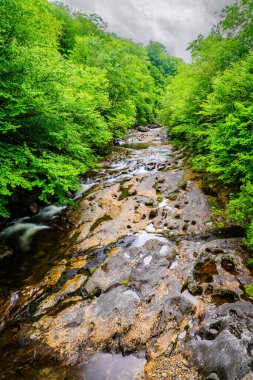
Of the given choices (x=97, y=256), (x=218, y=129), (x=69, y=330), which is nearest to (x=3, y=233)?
(x=97, y=256)

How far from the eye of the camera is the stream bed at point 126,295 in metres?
3.96

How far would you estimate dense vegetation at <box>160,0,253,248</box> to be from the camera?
668 cm

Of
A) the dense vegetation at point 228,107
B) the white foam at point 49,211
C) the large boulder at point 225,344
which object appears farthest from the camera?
the white foam at point 49,211

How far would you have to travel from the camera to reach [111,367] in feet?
13.1

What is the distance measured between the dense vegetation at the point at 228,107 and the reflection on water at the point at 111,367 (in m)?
3.80

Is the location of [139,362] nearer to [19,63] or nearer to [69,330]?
[69,330]

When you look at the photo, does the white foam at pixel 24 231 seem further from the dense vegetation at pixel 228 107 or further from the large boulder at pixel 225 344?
the dense vegetation at pixel 228 107

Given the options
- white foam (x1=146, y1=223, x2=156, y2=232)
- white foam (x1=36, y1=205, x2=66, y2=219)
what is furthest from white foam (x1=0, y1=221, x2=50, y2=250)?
white foam (x1=146, y1=223, x2=156, y2=232)

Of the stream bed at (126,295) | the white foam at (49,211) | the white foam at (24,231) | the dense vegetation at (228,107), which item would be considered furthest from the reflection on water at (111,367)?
the white foam at (49,211)

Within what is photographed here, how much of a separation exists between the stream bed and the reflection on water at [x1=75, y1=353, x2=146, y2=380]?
0.06ft

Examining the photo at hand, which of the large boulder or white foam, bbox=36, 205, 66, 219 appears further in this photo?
white foam, bbox=36, 205, 66, 219

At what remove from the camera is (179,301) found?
195 inches

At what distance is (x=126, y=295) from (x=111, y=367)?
1522 mm

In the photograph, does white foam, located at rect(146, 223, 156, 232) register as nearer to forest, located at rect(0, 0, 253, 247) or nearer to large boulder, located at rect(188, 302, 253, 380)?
forest, located at rect(0, 0, 253, 247)
